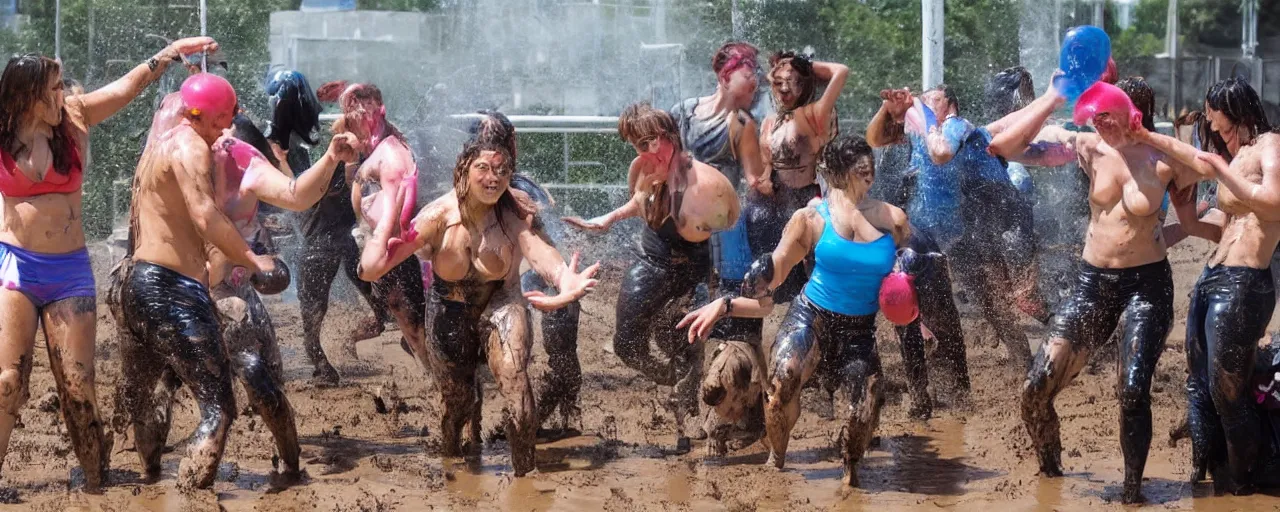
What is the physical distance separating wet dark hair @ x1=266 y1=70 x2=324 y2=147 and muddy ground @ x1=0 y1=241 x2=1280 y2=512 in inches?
54.2

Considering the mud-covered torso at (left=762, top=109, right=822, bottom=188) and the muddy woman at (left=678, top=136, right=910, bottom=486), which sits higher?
the mud-covered torso at (left=762, top=109, right=822, bottom=188)

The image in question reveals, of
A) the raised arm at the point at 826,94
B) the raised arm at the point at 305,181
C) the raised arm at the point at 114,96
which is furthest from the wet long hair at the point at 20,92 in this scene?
the raised arm at the point at 826,94

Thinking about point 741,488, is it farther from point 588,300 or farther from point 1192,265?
point 1192,265

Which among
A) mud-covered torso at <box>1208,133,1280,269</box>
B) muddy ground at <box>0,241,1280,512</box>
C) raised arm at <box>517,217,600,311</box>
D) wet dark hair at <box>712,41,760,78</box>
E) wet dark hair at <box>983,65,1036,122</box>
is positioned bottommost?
muddy ground at <box>0,241,1280,512</box>

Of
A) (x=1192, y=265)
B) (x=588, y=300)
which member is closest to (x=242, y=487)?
(x=588, y=300)

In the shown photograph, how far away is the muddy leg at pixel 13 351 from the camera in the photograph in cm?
537

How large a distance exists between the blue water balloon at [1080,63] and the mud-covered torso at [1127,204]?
0.34 meters

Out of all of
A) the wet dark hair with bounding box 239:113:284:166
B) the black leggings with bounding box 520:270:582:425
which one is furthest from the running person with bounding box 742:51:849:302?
the wet dark hair with bounding box 239:113:284:166

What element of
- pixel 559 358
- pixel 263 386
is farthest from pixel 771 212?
pixel 263 386

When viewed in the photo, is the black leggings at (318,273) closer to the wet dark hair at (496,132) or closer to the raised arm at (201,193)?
the wet dark hair at (496,132)

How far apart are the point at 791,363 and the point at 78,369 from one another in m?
2.61

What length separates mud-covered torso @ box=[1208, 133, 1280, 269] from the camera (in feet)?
17.2

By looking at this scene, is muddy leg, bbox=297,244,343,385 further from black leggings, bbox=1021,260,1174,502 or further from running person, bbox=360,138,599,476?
black leggings, bbox=1021,260,1174,502

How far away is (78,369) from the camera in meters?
5.48
